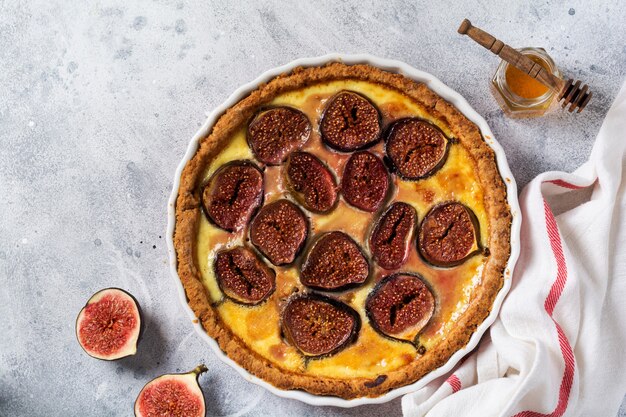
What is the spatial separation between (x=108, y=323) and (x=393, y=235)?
152 centimetres

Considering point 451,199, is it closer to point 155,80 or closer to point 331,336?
point 331,336

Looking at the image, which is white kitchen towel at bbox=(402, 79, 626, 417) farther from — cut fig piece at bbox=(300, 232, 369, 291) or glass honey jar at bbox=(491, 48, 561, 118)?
cut fig piece at bbox=(300, 232, 369, 291)

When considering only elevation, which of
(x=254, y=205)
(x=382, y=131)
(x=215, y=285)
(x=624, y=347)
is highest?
(x=382, y=131)

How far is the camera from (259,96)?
10.6ft

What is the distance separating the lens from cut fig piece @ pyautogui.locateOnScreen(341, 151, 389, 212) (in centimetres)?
324

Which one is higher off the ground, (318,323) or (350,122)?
(350,122)

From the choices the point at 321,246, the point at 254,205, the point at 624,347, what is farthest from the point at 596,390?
the point at 254,205

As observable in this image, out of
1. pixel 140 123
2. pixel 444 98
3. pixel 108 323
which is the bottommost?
pixel 108 323

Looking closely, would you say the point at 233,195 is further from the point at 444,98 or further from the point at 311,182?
the point at 444,98

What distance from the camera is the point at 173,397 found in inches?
137

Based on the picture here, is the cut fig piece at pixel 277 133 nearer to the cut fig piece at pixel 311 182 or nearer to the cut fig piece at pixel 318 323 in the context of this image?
the cut fig piece at pixel 311 182

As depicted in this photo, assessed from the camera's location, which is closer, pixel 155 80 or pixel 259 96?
pixel 259 96

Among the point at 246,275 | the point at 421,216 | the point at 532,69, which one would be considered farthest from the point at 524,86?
the point at 246,275

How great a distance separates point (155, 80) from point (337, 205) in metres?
1.17
